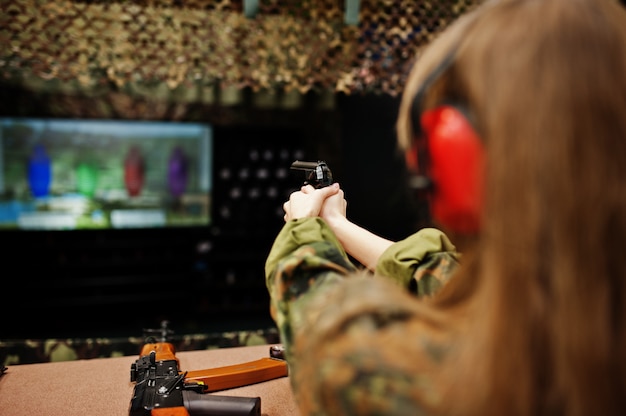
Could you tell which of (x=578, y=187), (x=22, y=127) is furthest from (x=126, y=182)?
(x=578, y=187)

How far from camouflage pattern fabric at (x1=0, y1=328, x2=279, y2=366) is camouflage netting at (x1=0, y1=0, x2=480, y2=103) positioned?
3.89ft

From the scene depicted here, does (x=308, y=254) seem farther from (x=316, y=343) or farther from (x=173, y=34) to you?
(x=173, y=34)

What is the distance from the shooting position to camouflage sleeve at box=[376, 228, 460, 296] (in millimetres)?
916

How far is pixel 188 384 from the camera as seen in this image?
3.86 feet

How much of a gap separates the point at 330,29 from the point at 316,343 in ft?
7.35

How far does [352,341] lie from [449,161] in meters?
0.22

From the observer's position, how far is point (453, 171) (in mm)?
536

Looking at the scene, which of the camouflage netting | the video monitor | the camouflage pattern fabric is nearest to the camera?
the camouflage pattern fabric

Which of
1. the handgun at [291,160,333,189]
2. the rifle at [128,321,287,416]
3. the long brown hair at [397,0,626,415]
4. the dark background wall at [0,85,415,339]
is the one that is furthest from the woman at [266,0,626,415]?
the dark background wall at [0,85,415,339]

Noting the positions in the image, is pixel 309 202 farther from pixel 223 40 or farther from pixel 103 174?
pixel 103 174

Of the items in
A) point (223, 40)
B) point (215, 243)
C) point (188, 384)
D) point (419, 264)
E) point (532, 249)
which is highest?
point (223, 40)

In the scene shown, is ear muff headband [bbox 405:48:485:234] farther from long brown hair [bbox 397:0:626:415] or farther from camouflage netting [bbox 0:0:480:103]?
camouflage netting [bbox 0:0:480:103]

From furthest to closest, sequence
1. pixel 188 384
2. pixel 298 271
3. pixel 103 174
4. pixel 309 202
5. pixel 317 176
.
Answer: pixel 103 174 → pixel 188 384 → pixel 317 176 → pixel 309 202 → pixel 298 271

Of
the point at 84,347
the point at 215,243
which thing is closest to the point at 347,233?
the point at 84,347
